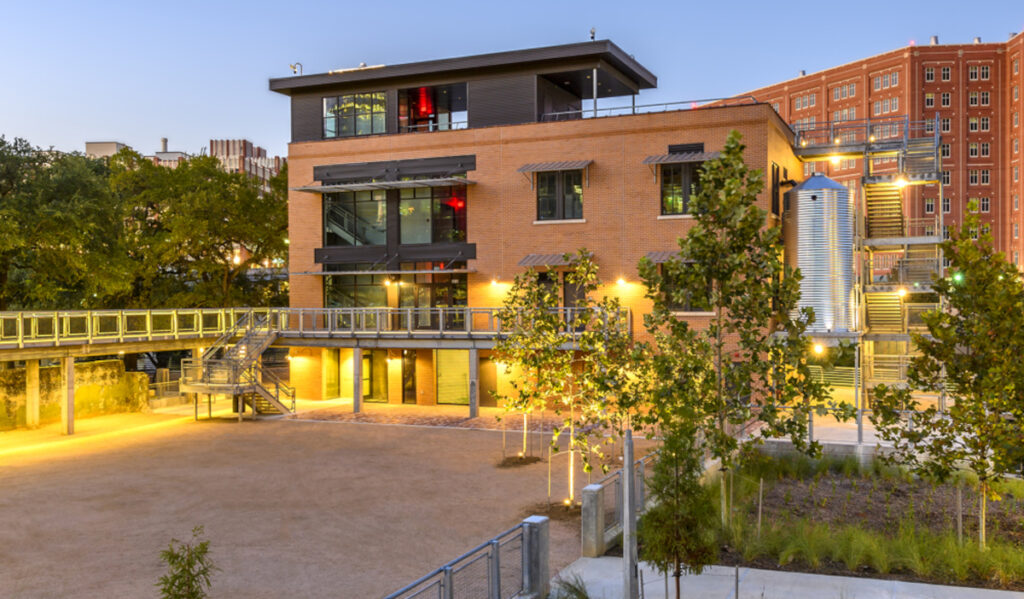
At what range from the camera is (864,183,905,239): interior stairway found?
35.4 m

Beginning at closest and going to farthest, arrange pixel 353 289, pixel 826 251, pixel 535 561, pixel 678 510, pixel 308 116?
pixel 678 510, pixel 535 561, pixel 826 251, pixel 353 289, pixel 308 116

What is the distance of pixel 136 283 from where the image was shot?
151ft

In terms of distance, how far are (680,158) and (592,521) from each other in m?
21.1

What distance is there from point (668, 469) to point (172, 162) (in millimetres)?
192972

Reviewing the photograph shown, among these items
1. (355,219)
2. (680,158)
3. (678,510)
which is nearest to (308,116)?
(355,219)

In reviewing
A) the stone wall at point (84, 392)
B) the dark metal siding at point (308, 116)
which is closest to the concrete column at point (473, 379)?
the stone wall at point (84, 392)

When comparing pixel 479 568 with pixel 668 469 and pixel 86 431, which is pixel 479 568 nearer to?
pixel 668 469

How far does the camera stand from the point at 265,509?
1889 centimetres

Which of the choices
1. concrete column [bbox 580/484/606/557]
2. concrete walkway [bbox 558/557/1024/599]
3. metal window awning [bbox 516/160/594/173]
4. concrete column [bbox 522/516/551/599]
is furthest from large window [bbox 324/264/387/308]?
concrete column [bbox 522/516/551/599]

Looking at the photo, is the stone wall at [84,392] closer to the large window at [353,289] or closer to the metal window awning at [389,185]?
the large window at [353,289]

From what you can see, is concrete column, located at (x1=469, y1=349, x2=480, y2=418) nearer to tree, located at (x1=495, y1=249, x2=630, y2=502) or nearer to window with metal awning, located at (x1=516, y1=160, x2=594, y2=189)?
window with metal awning, located at (x1=516, y1=160, x2=594, y2=189)

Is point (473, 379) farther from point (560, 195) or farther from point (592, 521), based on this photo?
point (592, 521)

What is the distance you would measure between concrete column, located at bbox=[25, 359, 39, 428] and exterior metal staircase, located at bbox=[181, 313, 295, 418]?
17.3 ft

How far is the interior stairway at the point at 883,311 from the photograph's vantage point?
34.9 metres
